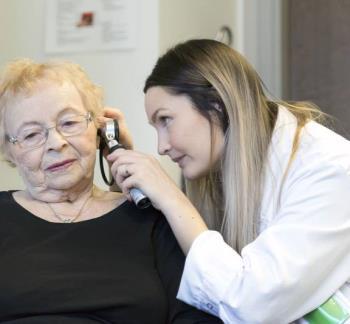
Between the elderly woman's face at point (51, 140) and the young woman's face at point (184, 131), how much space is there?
0.19 m

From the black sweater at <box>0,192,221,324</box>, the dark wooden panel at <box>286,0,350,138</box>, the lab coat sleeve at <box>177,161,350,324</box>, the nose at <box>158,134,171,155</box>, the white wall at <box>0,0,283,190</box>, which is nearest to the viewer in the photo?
the lab coat sleeve at <box>177,161,350,324</box>

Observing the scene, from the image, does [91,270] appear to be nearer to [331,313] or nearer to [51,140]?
[51,140]

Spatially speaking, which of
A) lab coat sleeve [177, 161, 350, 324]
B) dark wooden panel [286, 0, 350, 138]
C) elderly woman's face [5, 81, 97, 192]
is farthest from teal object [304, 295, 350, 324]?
dark wooden panel [286, 0, 350, 138]

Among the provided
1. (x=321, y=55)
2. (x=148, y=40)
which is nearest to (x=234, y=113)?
(x=148, y=40)

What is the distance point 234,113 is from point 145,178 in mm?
232

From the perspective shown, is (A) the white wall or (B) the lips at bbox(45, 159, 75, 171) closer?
(B) the lips at bbox(45, 159, 75, 171)

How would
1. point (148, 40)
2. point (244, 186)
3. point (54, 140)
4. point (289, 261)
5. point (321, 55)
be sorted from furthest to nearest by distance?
point (321, 55), point (148, 40), point (54, 140), point (244, 186), point (289, 261)

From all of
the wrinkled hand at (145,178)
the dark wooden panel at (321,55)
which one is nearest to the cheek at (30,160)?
the wrinkled hand at (145,178)

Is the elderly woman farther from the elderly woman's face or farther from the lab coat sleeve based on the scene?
the lab coat sleeve

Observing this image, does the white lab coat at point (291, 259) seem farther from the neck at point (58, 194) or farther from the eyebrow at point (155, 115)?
the neck at point (58, 194)

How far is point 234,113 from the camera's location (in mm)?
1283

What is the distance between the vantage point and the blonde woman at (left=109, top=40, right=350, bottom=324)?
3.67 feet

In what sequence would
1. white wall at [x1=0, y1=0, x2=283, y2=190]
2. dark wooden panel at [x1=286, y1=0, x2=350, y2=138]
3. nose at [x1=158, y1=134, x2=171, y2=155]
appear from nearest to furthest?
1. nose at [x1=158, y1=134, x2=171, y2=155]
2. white wall at [x1=0, y1=0, x2=283, y2=190]
3. dark wooden panel at [x1=286, y1=0, x2=350, y2=138]

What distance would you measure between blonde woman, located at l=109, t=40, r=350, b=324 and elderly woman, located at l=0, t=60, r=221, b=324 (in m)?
0.11
